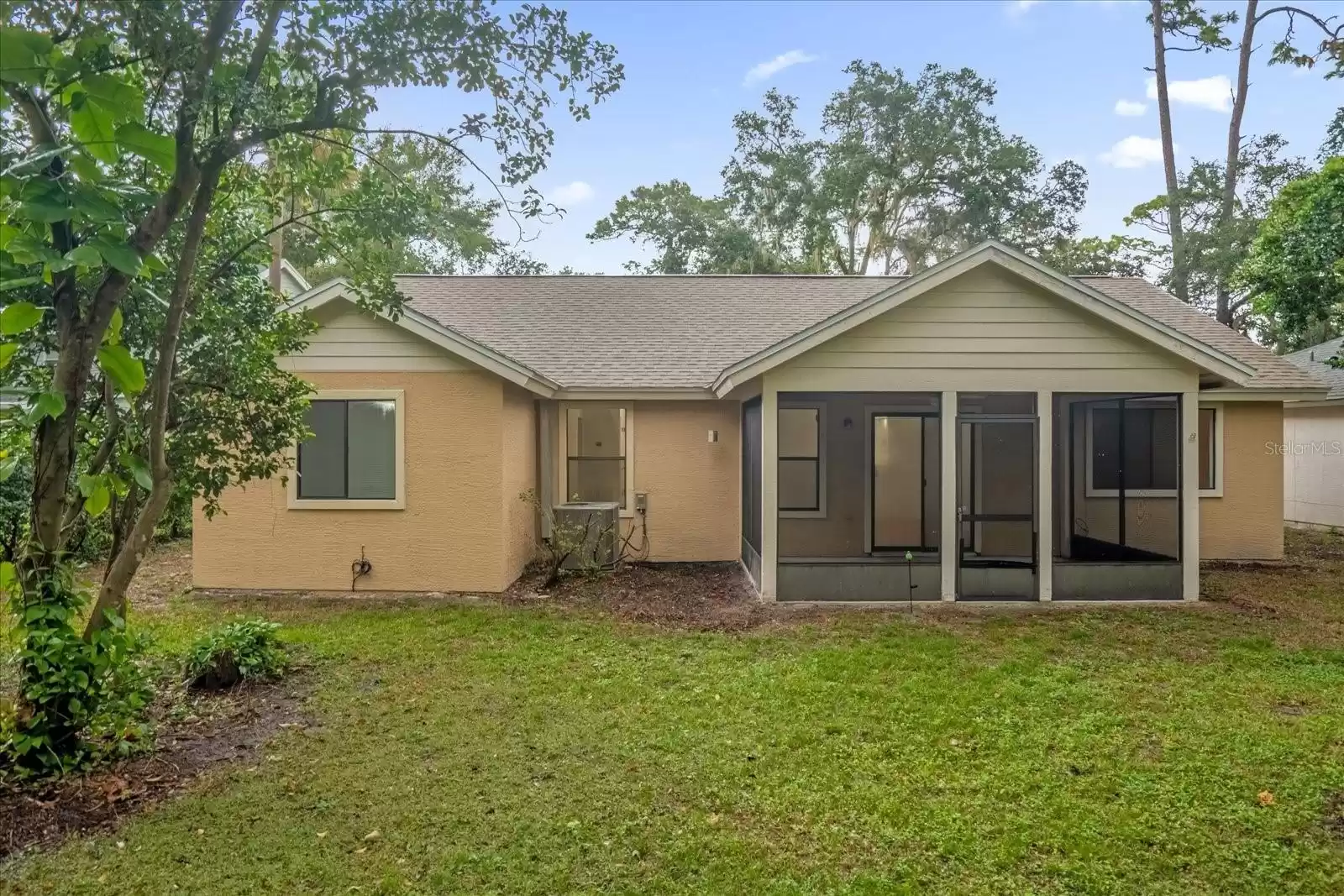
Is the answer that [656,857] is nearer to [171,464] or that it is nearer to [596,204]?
[171,464]

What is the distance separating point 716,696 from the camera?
5.61 m

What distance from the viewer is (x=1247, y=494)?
11.4m

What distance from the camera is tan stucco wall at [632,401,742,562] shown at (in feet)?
36.2

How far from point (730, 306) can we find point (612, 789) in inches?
430

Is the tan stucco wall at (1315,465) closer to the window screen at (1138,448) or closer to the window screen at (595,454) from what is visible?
the window screen at (1138,448)

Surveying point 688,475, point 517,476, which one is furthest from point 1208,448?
point 517,476

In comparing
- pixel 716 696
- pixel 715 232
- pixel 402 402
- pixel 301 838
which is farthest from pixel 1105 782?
pixel 715 232

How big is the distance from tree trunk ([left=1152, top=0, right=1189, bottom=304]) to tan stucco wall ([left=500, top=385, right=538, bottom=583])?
19.2 metres

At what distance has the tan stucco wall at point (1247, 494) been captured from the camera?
37.2 ft

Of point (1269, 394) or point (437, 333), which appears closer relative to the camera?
point (437, 333)

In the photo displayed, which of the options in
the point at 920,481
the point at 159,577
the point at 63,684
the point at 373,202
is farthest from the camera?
the point at 920,481

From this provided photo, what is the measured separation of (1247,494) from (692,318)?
876cm

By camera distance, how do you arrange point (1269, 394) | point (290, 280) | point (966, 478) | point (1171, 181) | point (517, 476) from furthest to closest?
point (1171, 181), point (290, 280), point (1269, 394), point (966, 478), point (517, 476)

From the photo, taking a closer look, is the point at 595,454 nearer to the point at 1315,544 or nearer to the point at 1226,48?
the point at 1226,48
